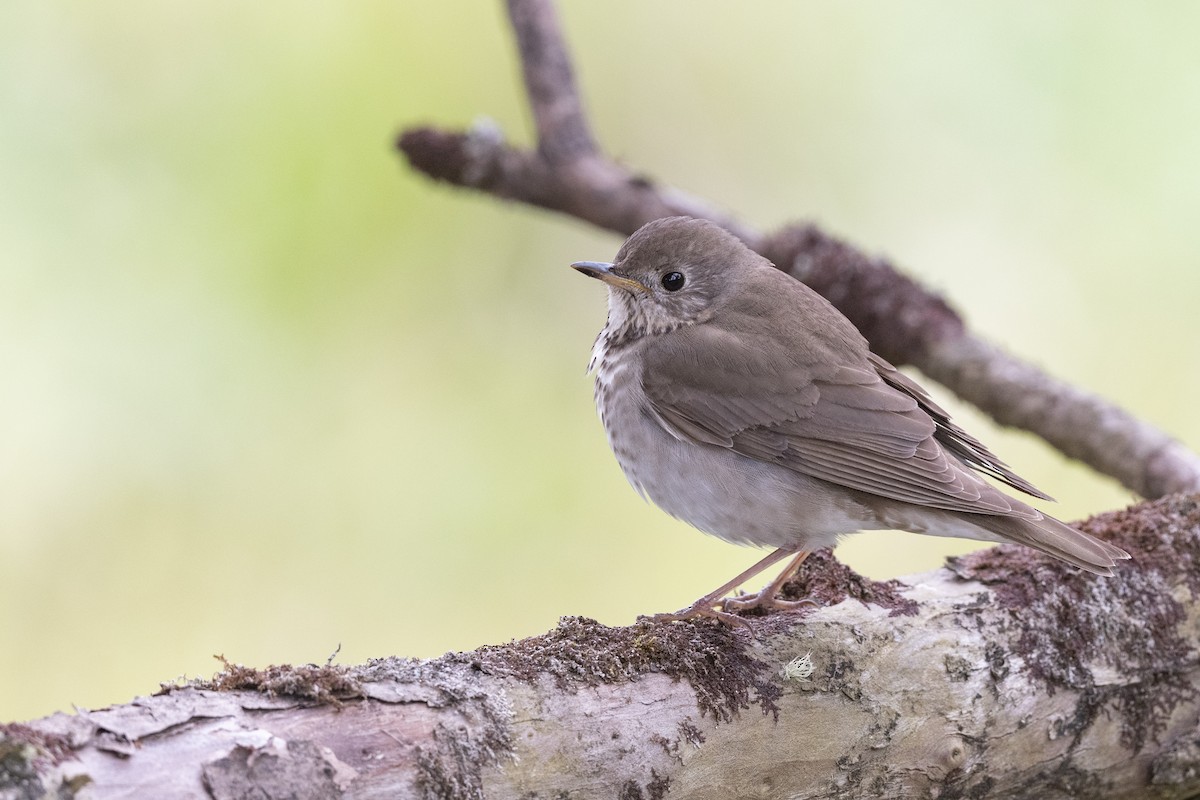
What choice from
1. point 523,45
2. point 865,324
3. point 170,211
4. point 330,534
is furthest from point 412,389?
point 865,324

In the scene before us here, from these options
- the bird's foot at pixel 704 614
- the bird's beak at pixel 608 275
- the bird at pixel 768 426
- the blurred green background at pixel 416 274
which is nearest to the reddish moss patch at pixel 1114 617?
the bird at pixel 768 426

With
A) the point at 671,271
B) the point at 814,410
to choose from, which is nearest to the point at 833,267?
the point at 671,271

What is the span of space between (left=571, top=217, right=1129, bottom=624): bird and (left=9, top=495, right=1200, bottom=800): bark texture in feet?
0.75

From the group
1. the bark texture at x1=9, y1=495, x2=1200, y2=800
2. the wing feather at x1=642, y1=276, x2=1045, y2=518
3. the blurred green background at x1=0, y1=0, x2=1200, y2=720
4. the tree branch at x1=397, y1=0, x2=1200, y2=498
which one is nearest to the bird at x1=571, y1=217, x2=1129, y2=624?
the wing feather at x1=642, y1=276, x2=1045, y2=518

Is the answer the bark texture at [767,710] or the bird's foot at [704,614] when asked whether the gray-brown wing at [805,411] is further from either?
the bird's foot at [704,614]

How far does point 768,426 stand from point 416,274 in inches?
165

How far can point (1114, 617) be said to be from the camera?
3809 millimetres

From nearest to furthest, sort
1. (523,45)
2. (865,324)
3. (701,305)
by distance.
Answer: (701,305)
(865,324)
(523,45)

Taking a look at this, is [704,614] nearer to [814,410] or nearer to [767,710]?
[767,710]

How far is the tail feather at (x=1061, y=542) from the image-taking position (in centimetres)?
352

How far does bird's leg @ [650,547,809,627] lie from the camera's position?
11.9ft

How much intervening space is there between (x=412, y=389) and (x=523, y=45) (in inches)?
91.3

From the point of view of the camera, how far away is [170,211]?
23.6 feet

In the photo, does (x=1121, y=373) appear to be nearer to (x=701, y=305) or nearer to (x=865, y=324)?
(x=865, y=324)
